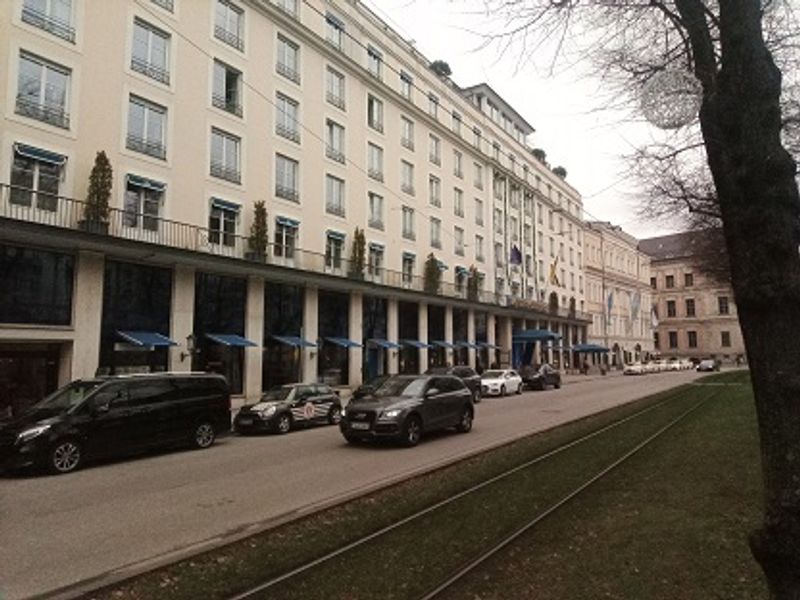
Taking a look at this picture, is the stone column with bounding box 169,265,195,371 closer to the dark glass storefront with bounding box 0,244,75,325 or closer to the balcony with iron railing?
the balcony with iron railing

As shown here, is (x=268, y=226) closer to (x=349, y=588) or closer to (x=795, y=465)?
(x=349, y=588)

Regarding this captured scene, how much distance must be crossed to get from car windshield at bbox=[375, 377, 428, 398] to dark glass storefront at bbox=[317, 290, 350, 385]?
15.1 m

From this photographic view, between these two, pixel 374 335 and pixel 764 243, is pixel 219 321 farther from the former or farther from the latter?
pixel 764 243

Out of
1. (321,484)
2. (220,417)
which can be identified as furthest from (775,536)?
(220,417)

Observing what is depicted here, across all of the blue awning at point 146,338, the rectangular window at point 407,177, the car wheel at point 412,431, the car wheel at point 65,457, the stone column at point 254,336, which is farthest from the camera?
the rectangular window at point 407,177

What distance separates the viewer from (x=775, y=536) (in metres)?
3.01

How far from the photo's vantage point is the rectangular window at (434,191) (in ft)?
138

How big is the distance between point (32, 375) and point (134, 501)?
13.5 meters

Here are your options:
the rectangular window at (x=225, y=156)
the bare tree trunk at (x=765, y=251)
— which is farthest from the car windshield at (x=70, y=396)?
the rectangular window at (x=225, y=156)

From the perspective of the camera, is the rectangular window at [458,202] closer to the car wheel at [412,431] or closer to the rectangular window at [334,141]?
the rectangular window at [334,141]

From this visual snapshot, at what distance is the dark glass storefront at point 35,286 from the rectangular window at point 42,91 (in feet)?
15.3

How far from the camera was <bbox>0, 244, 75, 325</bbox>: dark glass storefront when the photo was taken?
726 inches

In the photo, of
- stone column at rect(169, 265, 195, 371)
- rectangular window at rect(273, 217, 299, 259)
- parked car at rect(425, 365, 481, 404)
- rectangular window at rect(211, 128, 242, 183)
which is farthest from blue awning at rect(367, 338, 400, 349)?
stone column at rect(169, 265, 195, 371)

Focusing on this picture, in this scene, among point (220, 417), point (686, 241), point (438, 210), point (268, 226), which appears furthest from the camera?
point (438, 210)
